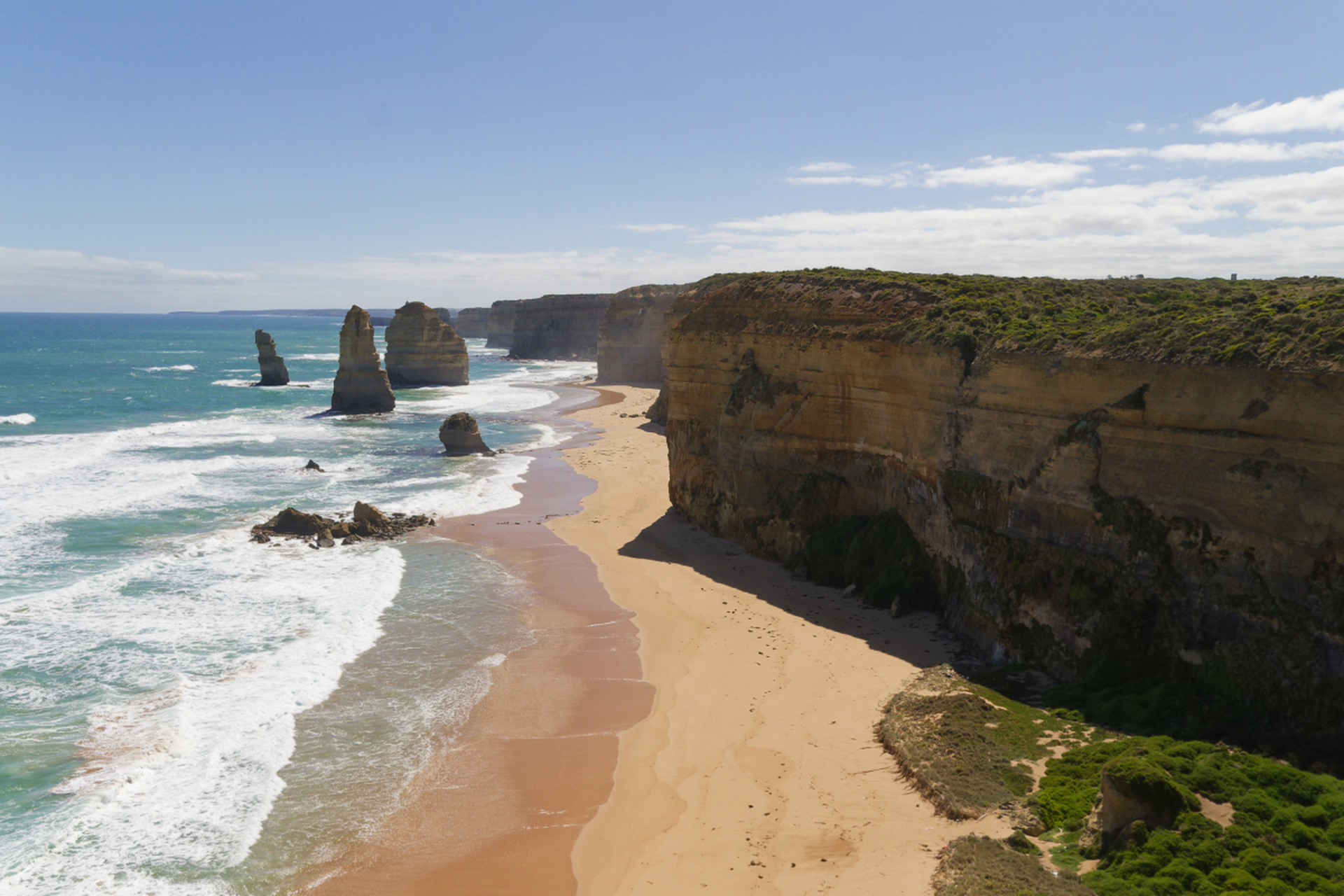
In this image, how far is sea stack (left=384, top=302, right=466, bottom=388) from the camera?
79.2m

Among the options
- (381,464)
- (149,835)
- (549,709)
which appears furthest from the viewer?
(381,464)

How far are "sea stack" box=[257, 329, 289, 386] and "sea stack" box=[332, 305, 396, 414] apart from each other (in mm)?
23443

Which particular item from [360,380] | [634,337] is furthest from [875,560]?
[634,337]

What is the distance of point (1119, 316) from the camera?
18.5 meters

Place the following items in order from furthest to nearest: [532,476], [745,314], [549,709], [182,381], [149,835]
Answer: [182,381], [532,476], [745,314], [549,709], [149,835]

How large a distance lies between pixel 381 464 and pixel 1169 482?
37.0 metres

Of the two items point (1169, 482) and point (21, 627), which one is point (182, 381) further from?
point (1169, 482)

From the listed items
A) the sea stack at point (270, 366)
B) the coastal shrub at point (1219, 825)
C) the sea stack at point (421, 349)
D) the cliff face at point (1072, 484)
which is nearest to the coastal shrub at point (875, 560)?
the cliff face at point (1072, 484)

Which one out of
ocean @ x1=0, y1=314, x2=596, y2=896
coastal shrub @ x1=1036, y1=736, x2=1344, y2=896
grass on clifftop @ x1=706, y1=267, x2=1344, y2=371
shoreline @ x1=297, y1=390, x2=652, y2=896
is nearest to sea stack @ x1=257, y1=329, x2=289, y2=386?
ocean @ x1=0, y1=314, x2=596, y2=896

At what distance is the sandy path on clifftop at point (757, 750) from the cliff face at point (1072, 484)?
2367 millimetres

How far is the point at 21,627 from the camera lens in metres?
20.2

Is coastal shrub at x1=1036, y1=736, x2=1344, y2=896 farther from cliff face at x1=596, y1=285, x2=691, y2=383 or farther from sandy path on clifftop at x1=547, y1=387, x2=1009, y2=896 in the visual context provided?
cliff face at x1=596, y1=285, x2=691, y2=383

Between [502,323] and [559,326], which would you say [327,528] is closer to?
[559,326]

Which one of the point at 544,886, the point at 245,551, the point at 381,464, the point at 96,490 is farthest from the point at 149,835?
the point at 381,464
